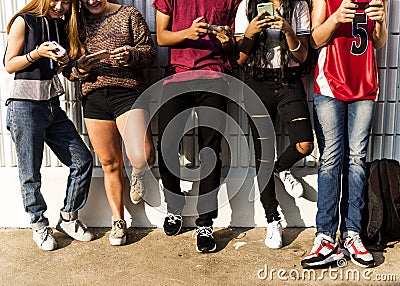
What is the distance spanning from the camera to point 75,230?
409 cm

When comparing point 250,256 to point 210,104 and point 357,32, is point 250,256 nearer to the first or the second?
point 210,104

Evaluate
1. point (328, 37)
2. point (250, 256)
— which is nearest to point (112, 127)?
point (250, 256)

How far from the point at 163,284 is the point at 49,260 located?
2.91ft

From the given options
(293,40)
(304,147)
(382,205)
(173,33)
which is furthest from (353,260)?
(173,33)

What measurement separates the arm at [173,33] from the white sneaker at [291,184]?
1201mm

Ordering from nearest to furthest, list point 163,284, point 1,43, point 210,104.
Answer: point 163,284
point 210,104
point 1,43

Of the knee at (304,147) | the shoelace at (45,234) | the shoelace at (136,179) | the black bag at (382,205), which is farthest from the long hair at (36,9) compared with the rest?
the black bag at (382,205)

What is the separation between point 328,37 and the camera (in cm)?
361

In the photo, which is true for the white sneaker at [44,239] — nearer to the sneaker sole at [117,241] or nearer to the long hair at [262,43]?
the sneaker sole at [117,241]

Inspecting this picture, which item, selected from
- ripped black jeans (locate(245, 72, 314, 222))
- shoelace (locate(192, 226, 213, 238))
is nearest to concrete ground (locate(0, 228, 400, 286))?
shoelace (locate(192, 226, 213, 238))

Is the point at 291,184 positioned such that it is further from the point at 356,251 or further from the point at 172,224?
the point at 172,224

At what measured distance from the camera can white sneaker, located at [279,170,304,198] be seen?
403cm

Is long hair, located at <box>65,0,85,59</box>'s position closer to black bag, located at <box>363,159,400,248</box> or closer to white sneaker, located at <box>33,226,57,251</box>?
white sneaker, located at <box>33,226,57,251</box>

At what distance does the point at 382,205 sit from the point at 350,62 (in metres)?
1.01
